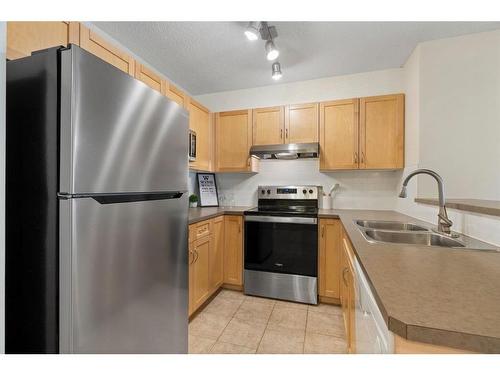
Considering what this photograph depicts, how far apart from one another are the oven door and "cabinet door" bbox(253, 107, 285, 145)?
3.03 ft

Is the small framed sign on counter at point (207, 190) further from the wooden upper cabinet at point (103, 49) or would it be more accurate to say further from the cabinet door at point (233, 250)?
the wooden upper cabinet at point (103, 49)

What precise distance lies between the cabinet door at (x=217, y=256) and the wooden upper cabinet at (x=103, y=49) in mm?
1475

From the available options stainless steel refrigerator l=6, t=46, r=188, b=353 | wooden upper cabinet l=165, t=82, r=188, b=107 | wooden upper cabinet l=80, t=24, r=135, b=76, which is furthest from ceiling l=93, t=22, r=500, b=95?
stainless steel refrigerator l=6, t=46, r=188, b=353

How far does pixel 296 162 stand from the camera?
2850 mm

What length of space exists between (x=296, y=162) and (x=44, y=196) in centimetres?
244

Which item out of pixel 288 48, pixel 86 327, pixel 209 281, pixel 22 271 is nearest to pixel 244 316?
pixel 209 281

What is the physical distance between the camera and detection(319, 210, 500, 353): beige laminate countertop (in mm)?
449

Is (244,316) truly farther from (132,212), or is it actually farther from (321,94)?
(321,94)

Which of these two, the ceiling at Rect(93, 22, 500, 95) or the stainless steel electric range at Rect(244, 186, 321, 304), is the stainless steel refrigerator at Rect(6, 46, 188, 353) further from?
the stainless steel electric range at Rect(244, 186, 321, 304)

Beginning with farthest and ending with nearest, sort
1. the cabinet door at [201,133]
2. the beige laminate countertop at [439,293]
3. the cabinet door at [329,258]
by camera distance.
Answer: the cabinet door at [201,133] → the cabinet door at [329,258] → the beige laminate countertop at [439,293]

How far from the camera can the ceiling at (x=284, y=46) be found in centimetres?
180

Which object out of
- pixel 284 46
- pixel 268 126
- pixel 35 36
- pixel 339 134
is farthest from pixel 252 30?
pixel 339 134

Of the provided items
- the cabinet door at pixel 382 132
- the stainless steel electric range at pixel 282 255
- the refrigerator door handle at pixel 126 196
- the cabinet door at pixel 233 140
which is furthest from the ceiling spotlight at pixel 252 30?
the stainless steel electric range at pixel 282 255

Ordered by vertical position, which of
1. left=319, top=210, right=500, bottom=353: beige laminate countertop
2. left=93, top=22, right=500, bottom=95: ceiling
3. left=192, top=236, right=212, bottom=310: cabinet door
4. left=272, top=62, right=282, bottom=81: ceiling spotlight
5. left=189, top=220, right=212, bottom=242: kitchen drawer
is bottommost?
left=192, top=236, right=212, bottom=310: cabinet door
